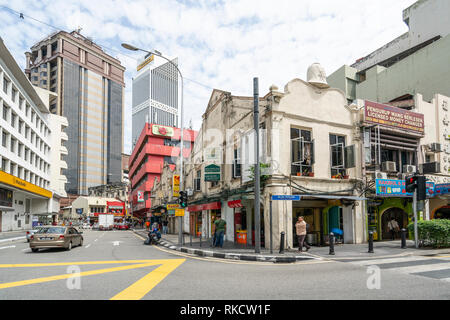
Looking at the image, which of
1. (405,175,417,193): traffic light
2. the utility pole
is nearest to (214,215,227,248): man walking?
the utility pole

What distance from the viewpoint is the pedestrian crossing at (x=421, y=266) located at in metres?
8.66

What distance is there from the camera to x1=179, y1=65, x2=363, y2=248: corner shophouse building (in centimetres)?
1594

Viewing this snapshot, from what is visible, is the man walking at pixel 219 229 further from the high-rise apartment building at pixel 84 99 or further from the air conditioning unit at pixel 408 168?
the high-rise apartment building at pixel 84 99

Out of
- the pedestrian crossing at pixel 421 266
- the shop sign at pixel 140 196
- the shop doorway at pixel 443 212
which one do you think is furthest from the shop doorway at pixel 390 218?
the shop sign at pixel 140 196

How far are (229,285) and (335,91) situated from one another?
14.1m

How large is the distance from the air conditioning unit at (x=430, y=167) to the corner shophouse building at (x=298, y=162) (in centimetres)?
502

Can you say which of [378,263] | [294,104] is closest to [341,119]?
[294,104]

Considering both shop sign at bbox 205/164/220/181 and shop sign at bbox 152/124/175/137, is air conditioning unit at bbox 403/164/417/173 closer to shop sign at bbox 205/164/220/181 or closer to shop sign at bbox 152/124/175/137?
shop sign at bbox 205/164/220/181

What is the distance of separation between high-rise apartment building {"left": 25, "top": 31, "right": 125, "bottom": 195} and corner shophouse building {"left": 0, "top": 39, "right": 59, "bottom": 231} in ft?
250

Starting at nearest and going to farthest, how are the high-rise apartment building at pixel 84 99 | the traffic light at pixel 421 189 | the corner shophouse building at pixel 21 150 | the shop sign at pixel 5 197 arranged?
the traffic light at pixel 421 189
the shop sign at pixel 5 197
the corner shophouse building at pixel 21 150
the high-rise apartment building at pixel 84 99

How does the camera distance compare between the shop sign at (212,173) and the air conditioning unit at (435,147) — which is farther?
the shop sign at (212,173)

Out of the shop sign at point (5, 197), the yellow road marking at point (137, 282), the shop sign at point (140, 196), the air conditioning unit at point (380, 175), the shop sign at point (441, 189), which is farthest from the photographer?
the shop sign at point (140, 196)

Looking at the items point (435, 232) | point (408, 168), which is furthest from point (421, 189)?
point (408, 168)
